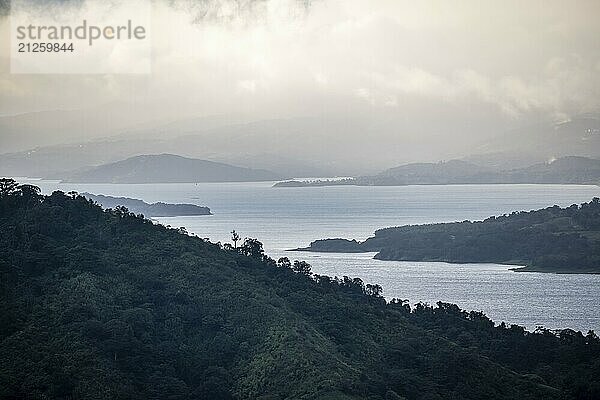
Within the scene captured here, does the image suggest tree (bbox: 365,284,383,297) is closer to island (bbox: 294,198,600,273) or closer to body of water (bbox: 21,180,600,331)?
body of water (bbox: 21,180,600,331)

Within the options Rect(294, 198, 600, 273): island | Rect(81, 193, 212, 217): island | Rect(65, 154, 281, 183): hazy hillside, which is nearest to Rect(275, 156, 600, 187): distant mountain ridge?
Rect(65, 154, 281, 183): hazy hillside

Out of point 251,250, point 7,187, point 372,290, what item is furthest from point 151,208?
point 251,250

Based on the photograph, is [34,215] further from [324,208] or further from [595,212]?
[324,208]

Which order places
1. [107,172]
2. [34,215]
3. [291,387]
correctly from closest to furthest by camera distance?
[291,387] < [34,215] < [107,172]

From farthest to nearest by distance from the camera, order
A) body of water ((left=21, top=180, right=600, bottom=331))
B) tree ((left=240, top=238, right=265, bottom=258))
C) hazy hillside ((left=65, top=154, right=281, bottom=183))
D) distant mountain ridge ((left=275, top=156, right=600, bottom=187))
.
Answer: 1. distant mountain ridge ((left=275, top=156, right=600, bottom=187))
2. hazy hillside ((left=65, top=154, right=281, bottom=183))
3. body of water ((left=21, top=180, right=600, bottom=331))
4. tree ((left=240, top=238, right=265, bottom=258))

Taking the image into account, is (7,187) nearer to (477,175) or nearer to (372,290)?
(372,290)

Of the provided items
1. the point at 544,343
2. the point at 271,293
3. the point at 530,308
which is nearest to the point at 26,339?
the point at 271,293
